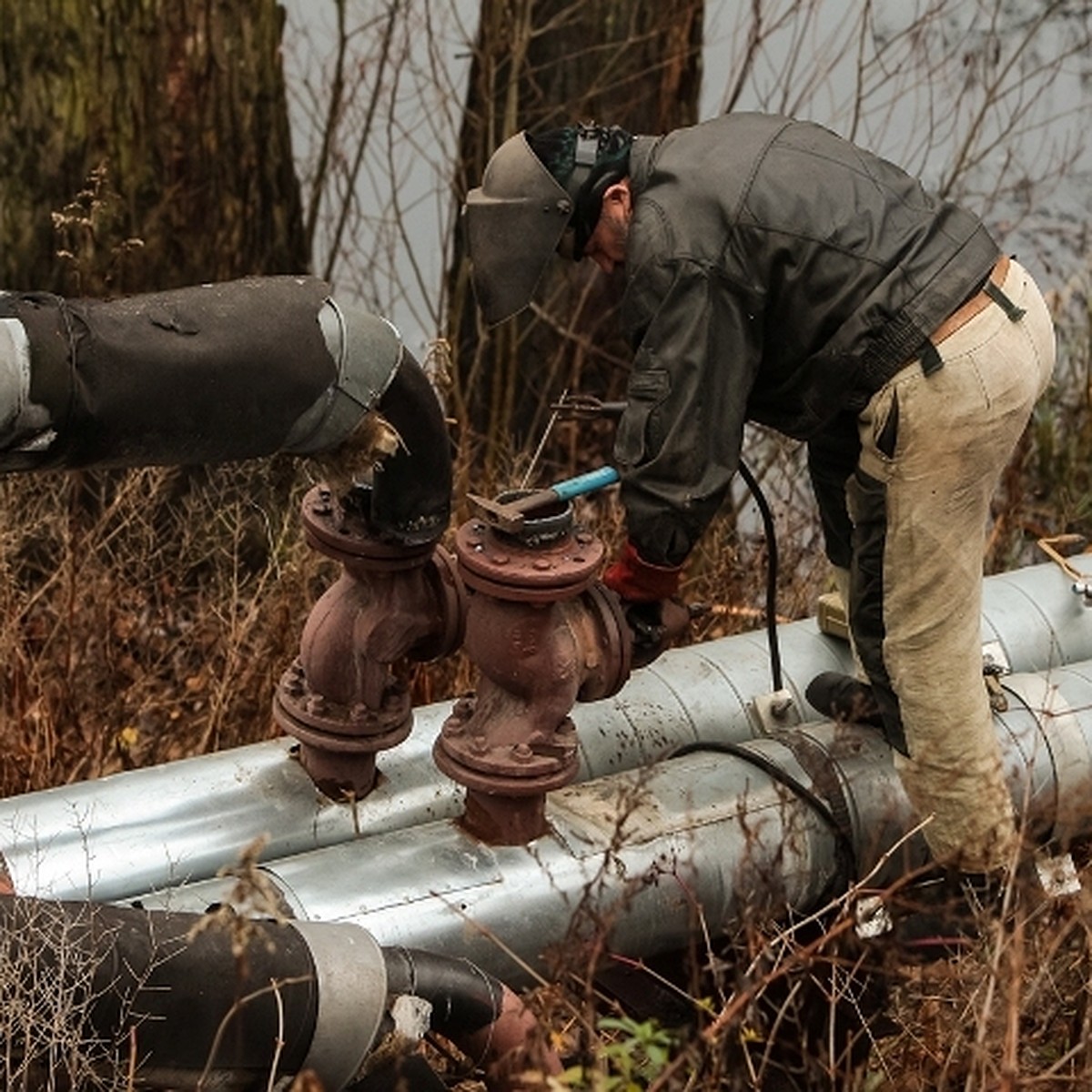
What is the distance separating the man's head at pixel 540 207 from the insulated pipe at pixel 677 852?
104cm

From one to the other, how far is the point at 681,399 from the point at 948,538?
0.71m

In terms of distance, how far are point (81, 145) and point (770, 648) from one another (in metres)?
2.71

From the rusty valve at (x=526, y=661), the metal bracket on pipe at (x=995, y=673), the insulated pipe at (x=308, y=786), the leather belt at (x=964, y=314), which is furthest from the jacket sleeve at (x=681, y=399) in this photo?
the metal bracket on pipe at (x=995, y=673)

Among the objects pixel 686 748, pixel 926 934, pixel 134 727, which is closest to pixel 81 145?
pixel 134 727

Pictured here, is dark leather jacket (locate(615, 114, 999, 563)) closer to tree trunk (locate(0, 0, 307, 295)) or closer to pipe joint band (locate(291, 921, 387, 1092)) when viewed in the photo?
pipe joint band (locate(291, 921, 387, 1092))

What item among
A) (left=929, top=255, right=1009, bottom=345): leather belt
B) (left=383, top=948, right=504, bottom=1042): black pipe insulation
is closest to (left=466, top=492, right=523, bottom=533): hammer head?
(left=383, top=948, right=504, bottom=1042): black pipe insulation

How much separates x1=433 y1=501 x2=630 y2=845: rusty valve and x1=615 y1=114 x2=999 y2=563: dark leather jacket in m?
0.20

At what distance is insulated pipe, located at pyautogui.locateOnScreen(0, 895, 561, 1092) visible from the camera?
9.78 ft

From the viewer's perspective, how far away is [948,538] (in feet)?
13.7

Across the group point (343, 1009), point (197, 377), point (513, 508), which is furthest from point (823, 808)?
point (197, 377)

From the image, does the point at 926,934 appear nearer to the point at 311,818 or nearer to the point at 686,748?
the point at 686,748

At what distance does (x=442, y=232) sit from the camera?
6867 mm

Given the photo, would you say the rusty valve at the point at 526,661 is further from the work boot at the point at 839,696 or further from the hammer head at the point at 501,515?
the work boot at the point at 839,696

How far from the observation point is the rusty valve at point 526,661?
3764 mm
